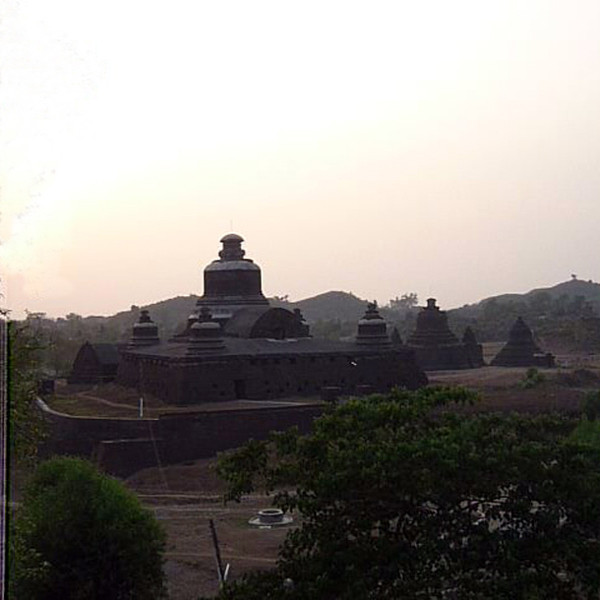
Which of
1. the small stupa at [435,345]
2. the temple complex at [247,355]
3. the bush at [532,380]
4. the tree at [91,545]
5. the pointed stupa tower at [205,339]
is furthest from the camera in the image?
the small stupa at [435,345]

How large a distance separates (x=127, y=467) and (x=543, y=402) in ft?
53.6

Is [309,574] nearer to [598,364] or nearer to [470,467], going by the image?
[470,467]

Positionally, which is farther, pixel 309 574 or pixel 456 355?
pixel 456 355

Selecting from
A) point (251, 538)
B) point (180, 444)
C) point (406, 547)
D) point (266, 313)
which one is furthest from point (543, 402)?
point (406, 547)

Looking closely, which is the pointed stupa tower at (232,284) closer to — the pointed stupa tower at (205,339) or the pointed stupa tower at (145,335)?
the pointed stupa tower at (145,335)

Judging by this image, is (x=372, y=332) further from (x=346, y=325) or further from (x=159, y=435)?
(x=346, y=325)

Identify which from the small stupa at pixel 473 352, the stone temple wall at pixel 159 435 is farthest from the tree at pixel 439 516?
the small stupa at pixel 473 352

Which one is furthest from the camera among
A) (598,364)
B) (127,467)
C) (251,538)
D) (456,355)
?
(598,364)

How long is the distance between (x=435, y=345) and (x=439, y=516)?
43148 mm

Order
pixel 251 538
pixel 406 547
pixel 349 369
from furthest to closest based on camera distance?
pixel 349 369 → pixel 251 538 → pixel 406 547

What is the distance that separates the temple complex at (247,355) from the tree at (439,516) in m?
21.5

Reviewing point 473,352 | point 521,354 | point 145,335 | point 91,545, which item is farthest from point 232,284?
point 91,545

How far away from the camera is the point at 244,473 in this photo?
36.6 feet

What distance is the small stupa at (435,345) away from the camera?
52500 millimetres
